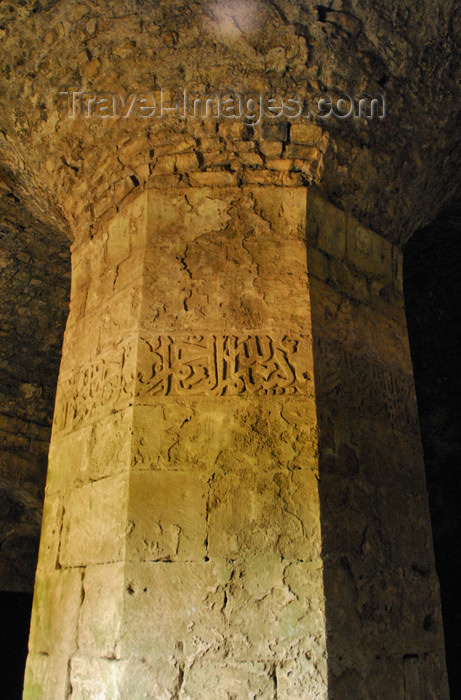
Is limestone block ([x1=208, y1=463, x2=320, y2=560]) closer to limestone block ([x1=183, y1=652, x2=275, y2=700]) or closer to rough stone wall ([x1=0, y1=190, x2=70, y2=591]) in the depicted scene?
limestone block ([x1=183, y1=652, x2=275, y2=700])

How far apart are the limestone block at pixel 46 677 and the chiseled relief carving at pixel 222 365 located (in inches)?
45.9

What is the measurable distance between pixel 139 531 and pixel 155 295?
1020 mm

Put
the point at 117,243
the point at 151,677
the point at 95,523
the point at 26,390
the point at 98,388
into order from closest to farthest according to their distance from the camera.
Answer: the point at 151,677 < the point at 95,523 < the point at 98,388 < the point at 117,243 < the point at 26,390

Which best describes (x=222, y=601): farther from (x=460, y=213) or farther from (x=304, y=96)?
(x=460, y=213)

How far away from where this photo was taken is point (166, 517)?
2344 millimetres

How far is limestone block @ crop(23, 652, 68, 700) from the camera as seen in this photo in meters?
2.45

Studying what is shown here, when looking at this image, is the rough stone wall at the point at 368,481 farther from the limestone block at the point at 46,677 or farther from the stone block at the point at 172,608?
the limestone block at the point at 46,677

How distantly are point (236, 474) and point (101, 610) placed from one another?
0.73 meters

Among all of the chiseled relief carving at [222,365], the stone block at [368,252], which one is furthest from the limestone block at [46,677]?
the stone block at [368,252]

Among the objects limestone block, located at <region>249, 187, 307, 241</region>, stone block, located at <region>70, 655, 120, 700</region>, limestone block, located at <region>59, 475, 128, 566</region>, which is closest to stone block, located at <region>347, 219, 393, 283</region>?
limestone block, located at <region>249, 187, 307, 241</region>

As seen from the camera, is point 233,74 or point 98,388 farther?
point 233,74

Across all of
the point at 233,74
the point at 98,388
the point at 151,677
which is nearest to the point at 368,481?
the point at 151,677

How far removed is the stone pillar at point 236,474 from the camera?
2207 mm

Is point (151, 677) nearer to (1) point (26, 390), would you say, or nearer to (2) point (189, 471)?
(2) point (189, 471)
